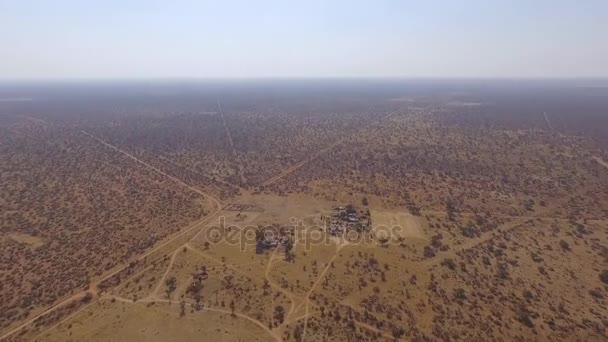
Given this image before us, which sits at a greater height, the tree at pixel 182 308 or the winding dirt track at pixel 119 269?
the tree at pixel 182 308

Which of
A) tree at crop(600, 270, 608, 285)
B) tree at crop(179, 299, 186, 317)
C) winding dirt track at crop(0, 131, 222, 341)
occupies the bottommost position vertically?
winding dirt track at crop(0, 131, 222, 341)

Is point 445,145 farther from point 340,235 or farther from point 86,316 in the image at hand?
point 86,316

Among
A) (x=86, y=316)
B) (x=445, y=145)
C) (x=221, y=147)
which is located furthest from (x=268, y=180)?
(x=445, y=145)

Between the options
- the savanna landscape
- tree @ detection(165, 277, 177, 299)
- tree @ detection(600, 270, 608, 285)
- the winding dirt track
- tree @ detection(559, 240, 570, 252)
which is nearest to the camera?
the winding dirt track

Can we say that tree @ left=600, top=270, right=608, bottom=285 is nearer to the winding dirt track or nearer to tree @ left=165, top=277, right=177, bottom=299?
tree @ left=165, top=277, right=177, bottom=299

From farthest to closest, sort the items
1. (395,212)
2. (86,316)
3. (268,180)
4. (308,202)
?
(268,180), (308,202), (395,212), (86,316)

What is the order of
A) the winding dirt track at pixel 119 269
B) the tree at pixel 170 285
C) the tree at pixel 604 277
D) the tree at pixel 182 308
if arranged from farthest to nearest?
the tree at pixel 604 277, the tree at pixel 170 285, the tree at pixel 182 308, the winding dirt track at pixel 119 269

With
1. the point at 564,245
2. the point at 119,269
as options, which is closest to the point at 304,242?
the point at 119,269

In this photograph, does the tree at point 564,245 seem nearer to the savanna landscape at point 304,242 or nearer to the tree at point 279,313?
the savanna landscape at point 304,242

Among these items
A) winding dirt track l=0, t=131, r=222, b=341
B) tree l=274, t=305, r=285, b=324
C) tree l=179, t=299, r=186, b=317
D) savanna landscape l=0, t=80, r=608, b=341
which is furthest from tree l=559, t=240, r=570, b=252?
winding dirt track l=0, t=131, r=222, b=341

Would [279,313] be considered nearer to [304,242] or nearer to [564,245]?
[304,242]

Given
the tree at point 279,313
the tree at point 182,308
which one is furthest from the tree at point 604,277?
the tree at point 182,308
